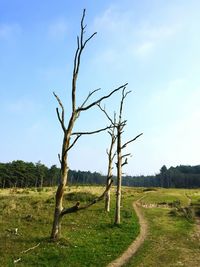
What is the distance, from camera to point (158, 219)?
32.2 meters

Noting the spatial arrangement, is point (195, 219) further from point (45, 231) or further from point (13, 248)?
point (13, 248)

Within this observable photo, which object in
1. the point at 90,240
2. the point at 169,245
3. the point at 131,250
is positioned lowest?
the point at 131,250

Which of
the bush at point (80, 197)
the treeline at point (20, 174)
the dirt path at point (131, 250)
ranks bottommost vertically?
the dirt path at point (131, 250)

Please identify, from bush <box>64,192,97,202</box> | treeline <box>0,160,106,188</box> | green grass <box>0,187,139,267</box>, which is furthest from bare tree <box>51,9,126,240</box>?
treeline <box>0,160,106,188</box>

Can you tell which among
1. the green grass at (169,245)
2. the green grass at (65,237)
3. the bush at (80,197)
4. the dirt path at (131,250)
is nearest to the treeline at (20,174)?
the bush at (80,197)

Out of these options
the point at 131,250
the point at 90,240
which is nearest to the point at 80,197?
the point at 90,240

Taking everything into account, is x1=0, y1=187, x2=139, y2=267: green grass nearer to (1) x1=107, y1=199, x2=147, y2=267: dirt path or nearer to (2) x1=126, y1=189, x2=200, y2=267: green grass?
(1) x1=107, y1=199, x2=147, y2=267: dirt path

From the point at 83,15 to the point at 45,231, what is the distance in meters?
13.0

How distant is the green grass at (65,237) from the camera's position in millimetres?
16859

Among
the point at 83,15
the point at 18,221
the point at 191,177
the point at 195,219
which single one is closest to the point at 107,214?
the point at 195,219

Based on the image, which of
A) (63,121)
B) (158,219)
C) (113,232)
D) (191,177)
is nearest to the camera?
(63,121)

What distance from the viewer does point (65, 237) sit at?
843 inches

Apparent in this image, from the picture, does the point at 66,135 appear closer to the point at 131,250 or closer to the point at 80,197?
the point at 131,250

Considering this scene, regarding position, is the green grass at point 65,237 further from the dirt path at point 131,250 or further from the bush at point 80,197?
the bush at point 80,197
